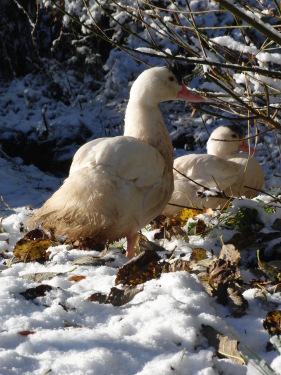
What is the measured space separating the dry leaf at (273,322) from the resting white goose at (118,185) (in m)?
1.36

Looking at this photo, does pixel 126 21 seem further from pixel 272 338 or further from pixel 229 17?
pixel 272 338

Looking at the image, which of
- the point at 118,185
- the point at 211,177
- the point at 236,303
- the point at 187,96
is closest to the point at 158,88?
the point at 187,96

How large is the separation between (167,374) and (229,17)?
359 inches

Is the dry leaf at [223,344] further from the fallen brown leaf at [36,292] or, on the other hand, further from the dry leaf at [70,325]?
the fallen brown leaf at [36,292]

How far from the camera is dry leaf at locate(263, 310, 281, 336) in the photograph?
88.3 inches

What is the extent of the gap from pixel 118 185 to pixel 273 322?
62.0 inches

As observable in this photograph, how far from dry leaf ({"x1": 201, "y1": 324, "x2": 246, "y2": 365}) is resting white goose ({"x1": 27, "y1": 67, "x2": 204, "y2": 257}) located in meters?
1.35

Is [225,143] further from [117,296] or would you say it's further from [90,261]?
[117,296]

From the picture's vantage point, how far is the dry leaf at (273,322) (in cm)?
224

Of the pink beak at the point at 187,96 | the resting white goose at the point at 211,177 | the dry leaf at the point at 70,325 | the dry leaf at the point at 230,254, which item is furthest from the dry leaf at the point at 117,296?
the resting white goose at the point at 211,177

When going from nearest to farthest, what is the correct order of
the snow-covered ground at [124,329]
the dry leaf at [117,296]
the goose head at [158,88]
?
1. the snow-covered ground at [124,329]
2. the dry leaf at [117,296]
3. the goose head at [158,88]

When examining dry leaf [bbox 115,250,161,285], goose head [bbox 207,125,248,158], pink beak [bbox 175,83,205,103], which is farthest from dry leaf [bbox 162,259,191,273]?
goose head [bbox 207,125,248,158]

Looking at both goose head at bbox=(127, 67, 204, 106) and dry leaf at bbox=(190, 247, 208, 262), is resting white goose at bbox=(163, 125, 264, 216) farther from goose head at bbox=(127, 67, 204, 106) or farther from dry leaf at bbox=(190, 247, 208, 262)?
dry leaf at bbox=(190, 247, 208, 262)

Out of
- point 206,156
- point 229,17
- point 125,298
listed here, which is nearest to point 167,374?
point 125,298
